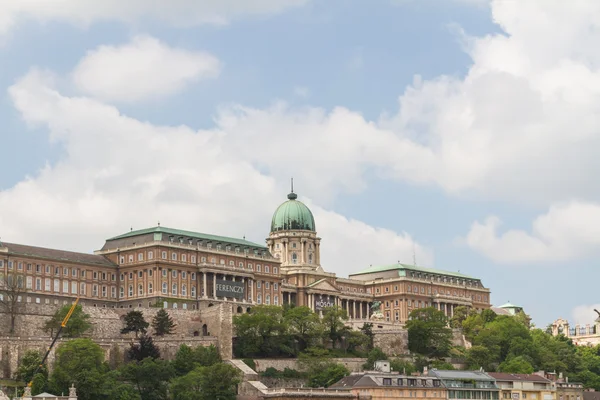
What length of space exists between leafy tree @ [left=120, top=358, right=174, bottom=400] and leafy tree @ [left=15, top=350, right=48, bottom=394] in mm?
8927

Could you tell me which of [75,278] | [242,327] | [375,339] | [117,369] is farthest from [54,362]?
[375,339]

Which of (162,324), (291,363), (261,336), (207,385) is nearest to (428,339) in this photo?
→ (291,363)

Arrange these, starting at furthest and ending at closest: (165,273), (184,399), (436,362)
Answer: (165,273) → (436,362) → (184,399)

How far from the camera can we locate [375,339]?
599ft

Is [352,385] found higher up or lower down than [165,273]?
lower down

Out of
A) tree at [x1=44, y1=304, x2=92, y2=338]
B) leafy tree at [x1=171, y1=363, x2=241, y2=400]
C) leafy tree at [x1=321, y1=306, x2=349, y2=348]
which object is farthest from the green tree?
leafy tree at [x1=321, y1=306, x2=349, y2=348]

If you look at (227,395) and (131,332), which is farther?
(131,332)

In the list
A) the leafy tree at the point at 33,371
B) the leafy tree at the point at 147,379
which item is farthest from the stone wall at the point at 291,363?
the leafy tree at the point at 33,371

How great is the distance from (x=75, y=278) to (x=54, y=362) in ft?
138

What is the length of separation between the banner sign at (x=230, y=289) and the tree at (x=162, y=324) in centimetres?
2879

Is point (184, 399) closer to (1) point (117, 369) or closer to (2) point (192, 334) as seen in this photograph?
(1) point (117, 369)

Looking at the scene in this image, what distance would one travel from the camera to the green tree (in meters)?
136

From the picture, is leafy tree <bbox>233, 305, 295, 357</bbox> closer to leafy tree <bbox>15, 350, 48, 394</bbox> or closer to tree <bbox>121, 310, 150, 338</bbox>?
tree <bbox>121, 310, 150, 338</bbox>

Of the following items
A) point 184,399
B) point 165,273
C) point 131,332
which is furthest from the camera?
point 165,273
